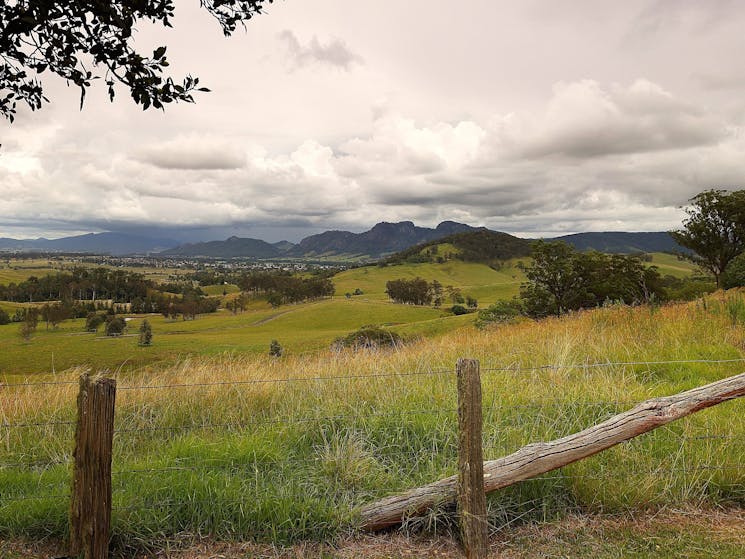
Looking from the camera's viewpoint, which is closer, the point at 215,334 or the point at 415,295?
the point at 215,334

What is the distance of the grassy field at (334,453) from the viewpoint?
4434 mm

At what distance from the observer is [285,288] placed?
464ft

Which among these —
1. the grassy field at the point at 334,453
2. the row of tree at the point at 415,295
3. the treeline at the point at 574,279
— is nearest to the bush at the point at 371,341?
the grassy field at the point at 334,453

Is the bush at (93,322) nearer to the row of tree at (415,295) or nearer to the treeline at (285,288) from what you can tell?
the treeline at (285,288)

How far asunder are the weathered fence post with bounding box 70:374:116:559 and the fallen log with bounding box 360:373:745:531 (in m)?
2.25

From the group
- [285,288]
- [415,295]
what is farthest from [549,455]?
[285,288]

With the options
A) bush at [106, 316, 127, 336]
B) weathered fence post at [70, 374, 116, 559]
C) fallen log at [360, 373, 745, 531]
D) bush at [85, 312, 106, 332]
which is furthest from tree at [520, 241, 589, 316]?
bush at [85, 312, 106, 332]

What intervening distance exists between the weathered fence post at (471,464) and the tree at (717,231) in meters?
36.4

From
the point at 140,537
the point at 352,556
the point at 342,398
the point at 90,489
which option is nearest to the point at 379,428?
the point at 342,398

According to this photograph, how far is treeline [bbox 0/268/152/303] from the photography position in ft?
467

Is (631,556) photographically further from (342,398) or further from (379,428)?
(342,398)

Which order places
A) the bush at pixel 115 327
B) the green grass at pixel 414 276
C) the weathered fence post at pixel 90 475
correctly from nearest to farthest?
the weathered fence post at pixel 90 475
the bush at pixel 115 327
the green grass at pixel 414 276

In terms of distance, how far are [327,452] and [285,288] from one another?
13861 centimetres

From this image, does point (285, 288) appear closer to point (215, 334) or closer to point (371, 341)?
point (215, 334)
